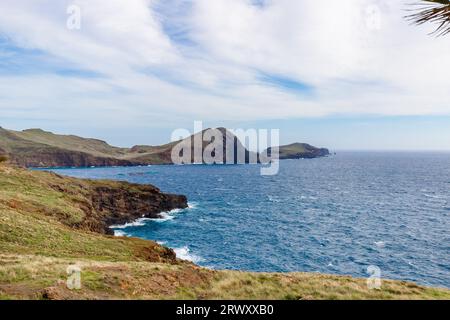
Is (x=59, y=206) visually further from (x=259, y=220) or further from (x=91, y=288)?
(x=259, y=220)

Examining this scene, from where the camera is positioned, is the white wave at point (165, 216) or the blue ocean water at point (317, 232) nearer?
the blue ocean water at point (317, 232)

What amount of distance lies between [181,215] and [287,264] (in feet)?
154

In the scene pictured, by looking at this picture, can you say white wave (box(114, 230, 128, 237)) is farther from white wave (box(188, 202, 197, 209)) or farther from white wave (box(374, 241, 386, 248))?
white wave (box(374, 241, 386, 248))

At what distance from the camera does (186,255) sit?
62.5 m

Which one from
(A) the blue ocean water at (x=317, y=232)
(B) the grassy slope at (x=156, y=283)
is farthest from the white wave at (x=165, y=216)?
(B) the grassy slope at (x=156, y=283)

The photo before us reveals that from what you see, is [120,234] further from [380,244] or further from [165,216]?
[380,244]

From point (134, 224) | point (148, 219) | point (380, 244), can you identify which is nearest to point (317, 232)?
point (380, 244)

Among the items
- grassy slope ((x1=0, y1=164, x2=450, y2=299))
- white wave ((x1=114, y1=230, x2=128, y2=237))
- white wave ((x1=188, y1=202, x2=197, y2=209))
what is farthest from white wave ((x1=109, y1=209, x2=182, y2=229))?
grassy slope ((x1=0, y1=164, x2=450, y2=299))

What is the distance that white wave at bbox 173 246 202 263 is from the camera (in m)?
60.2

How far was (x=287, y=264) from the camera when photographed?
58.7 m

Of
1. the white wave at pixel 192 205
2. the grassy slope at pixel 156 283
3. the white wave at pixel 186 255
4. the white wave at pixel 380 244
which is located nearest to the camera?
the grassy slope at pixel 156 283

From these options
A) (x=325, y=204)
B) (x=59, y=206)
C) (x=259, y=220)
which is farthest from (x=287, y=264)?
(x=325, y=204)

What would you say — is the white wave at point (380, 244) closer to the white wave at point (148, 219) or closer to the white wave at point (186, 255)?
the white wave at point (186, 255)

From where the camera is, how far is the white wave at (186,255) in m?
60.2
